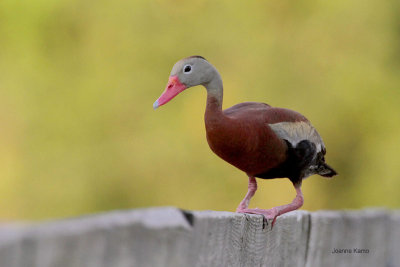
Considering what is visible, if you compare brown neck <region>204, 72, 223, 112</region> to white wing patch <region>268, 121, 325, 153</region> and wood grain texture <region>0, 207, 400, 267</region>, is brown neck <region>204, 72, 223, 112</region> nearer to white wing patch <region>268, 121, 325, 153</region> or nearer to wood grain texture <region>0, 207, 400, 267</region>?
white wing patch <region>268, 121, 325, 153</region>

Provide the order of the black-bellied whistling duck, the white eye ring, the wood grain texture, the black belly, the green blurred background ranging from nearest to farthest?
the wood grain texture
the black-bellied whistling duck
the white eye ring
the black belly
the green blurred background

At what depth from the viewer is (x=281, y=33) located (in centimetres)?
934

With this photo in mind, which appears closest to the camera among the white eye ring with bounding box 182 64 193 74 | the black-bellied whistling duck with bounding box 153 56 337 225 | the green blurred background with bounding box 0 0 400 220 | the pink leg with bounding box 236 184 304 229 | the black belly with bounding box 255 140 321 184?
the pink leg with bounding box 236 184 304 229

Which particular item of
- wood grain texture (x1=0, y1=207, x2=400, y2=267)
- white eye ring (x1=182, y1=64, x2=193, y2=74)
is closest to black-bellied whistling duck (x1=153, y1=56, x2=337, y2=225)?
white eye ring (x1=182, y1=64, x2=193, y2=74)

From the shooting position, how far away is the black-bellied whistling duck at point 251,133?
2.92 m

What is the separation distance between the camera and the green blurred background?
870cm

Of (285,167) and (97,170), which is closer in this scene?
(285,167)

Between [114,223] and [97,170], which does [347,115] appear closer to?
[97,170]

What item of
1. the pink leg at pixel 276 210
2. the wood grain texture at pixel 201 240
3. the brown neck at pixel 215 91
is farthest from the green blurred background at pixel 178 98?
the wood grain texture at pixel 201 240

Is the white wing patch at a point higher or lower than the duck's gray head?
lower

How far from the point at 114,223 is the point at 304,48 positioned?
7.99m

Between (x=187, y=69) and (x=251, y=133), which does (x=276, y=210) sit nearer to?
(x=251, y=133)

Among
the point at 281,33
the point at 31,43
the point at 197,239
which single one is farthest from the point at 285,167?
the point at 31,43

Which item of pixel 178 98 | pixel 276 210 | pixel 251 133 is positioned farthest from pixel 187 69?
pixel 178 98
